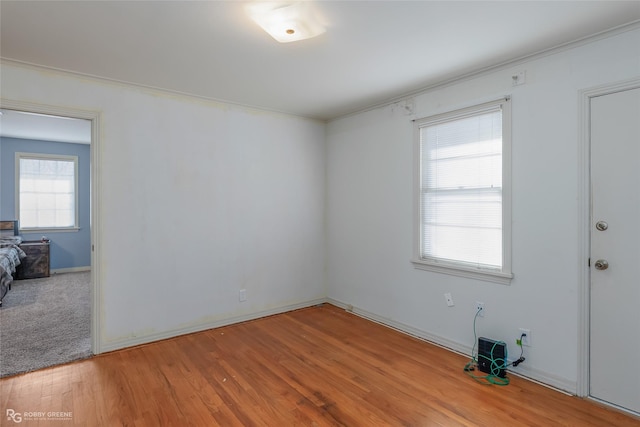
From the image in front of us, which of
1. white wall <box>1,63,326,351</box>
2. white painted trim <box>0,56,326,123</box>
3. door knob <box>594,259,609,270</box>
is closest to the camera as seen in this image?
door knob <box>594,259,609,270</box>

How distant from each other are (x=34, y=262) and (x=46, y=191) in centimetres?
140

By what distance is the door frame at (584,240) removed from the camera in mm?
2381

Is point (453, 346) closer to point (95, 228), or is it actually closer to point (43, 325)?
point (95, 228)

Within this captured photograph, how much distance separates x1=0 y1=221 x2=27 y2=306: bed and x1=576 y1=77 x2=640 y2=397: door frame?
644cm

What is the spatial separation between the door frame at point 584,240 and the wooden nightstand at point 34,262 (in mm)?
7767

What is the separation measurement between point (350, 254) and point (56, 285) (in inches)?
196

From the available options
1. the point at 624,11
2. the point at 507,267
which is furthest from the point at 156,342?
the point at 624,11

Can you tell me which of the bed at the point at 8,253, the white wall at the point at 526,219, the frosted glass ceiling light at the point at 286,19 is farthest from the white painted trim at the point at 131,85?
the bed at the point at 8,253

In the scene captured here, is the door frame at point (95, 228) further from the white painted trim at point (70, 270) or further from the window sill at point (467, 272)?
the white painted trim at point (70, 270)

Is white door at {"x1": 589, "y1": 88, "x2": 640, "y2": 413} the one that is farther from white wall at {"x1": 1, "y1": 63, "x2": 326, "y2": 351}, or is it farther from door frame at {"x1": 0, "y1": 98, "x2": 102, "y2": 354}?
door frame at {"x1": 0, "y1": 98, "x2": 102, "y2": 354}

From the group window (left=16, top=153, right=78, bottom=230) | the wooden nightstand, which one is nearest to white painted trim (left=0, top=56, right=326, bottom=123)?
the wooden nightstand

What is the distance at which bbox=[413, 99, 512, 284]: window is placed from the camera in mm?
2846

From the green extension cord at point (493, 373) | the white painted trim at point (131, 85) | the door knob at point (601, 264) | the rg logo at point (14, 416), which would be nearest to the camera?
the rg logo at point (14, 416)

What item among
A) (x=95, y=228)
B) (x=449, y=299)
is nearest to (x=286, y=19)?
(x=95, y=228)
